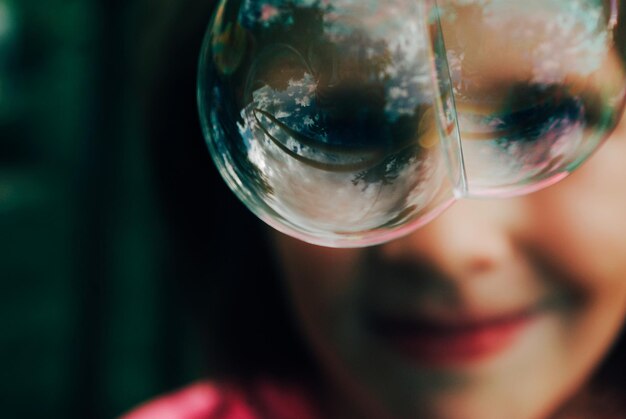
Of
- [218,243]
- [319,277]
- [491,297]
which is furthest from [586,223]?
[218,243]

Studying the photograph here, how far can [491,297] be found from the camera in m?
0.90

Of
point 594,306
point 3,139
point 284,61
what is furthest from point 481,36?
point 3,139

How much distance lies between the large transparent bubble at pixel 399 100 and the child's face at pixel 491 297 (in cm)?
14

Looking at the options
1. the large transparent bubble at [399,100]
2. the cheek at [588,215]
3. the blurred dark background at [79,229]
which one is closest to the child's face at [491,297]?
the cheek at [588,215]

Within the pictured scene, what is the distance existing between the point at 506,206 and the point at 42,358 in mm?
1855

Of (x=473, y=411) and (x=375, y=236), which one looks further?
(x=473, y=411)

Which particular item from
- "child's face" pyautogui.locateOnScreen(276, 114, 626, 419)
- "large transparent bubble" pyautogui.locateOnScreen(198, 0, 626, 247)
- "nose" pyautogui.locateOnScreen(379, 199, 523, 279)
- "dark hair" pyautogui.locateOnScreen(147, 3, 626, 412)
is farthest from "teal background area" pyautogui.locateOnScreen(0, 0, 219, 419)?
"large transparent bubble" pyautogui.locateOnScreen(198, 0, 626, 247)

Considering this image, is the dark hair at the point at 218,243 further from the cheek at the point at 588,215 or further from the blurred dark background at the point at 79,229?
the blurred dark background at the point at 79,229

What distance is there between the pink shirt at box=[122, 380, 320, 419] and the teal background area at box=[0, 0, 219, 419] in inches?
23.4

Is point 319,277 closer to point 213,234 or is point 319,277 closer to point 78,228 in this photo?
point 213,234

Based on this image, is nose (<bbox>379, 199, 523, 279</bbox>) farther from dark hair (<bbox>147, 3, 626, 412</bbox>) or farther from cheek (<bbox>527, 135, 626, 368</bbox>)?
dark hair (<bbox>147, 3, 626, 412</bbox>)

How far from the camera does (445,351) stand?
37.2 inches

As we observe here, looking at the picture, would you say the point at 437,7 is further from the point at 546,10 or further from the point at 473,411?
the point at 473,411

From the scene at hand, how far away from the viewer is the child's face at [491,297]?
87cm
